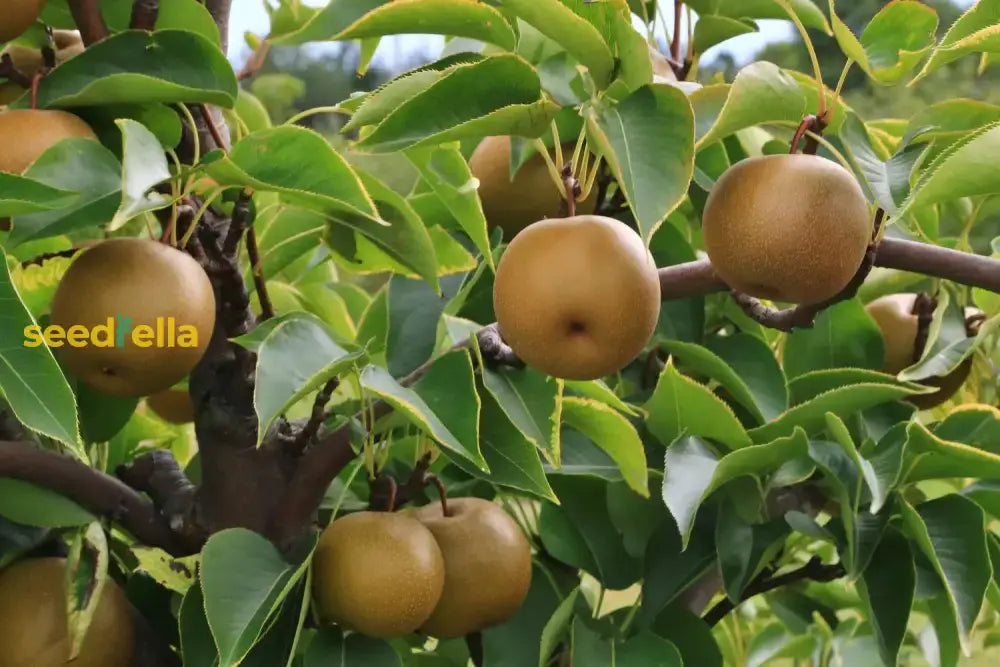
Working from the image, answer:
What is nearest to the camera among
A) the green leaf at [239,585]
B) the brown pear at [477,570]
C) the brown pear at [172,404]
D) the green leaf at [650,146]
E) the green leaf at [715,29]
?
the green leaf at [650,146]

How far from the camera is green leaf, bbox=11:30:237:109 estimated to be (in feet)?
1.98

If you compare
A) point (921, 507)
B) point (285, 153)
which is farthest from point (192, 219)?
point (921, 507)

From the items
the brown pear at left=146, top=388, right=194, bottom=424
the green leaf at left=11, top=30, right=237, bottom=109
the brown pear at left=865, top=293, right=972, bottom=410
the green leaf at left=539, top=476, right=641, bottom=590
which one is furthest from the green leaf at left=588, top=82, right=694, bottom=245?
the brown pear at left=146, top=388, right=194, bottom=424

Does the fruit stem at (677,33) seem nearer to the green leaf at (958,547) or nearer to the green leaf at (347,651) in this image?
the green leaf at (958,547)

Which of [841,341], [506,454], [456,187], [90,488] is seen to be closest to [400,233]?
[456,187]

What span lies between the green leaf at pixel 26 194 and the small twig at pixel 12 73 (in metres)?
0.17

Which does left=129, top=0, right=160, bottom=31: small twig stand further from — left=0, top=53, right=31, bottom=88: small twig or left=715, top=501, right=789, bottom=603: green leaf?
left=715, top=501, right=789, bottom=603: green leaf

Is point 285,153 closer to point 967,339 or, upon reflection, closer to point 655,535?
point 655,535

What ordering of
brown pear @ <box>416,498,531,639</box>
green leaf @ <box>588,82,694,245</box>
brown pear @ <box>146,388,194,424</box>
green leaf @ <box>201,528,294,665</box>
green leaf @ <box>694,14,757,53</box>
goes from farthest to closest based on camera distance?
brown pear @ <box>146,388,194,424</box> → green leaf @ <box>694,14,757,53</box> → brown pear @ <box>416,498,531,639</box> → green leaf @ <box>201,528,294,665</box> → green leaf @ <box>588,82,694,245</box>

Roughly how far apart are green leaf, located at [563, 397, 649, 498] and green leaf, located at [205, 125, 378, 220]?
17 centimetres

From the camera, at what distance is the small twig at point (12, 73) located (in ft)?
2.13

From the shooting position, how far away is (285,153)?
58cm

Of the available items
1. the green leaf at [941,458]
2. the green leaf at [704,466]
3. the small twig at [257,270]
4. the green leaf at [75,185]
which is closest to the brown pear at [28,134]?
the green leaf at [75,185]

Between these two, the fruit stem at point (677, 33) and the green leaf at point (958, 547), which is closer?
the green leaf at point (958, 547)
